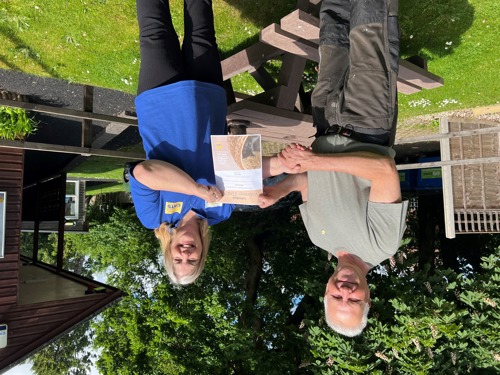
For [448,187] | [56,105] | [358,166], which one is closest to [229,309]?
[448,187]

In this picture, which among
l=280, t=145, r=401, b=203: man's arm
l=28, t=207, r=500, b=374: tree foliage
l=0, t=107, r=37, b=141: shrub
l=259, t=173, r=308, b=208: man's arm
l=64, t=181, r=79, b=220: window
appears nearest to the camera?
l=280, t=145, r=401, b=203: man's arm

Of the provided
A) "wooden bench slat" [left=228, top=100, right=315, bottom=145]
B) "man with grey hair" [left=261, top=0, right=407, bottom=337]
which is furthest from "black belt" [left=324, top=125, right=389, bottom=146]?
"wooden bench slat" [left=228, top=100, right=315, bottom=145]

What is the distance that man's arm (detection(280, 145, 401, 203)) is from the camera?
9.50 feet

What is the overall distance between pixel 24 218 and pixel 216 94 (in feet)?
30.0

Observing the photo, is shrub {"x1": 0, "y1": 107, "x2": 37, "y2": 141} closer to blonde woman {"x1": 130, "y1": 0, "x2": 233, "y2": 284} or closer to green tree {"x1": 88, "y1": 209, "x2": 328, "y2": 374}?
blonde woman {"x1": 130, "y1": 0, "x2": 233, "y2": 284}

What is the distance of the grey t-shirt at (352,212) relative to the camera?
3.00m

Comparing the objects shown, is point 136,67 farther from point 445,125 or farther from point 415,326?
point 415,326

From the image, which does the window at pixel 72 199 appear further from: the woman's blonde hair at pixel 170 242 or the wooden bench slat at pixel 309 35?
the wooden bench slat at pixel 309 35

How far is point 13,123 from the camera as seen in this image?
5.55 metres

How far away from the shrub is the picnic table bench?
2863 millimetres

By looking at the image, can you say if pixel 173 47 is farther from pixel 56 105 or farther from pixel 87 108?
pixel 56 105

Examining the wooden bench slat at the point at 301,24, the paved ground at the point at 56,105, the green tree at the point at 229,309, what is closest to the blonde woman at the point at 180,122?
the wooden bench slat at the point at 301,24

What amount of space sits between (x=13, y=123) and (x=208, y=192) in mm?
3712

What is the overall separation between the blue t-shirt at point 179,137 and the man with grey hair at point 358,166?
81 cm
